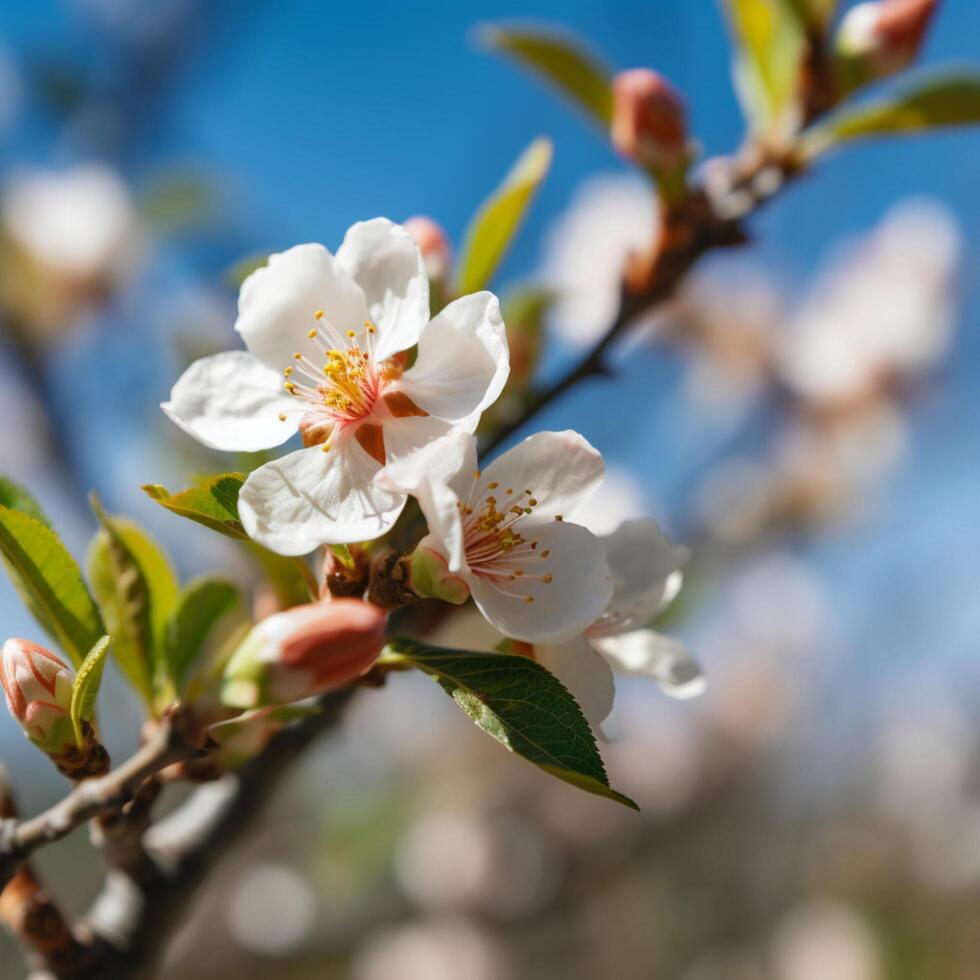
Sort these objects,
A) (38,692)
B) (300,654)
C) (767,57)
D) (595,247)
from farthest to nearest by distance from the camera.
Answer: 1. (595,247)
2. (767,57)
3. (38,692)
4. (300,654)

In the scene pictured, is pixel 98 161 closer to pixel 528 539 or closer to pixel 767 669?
pixel 528 539

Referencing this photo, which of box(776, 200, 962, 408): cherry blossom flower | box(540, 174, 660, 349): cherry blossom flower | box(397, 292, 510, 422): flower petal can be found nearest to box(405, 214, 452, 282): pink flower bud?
box(397, 292, 510, 422): flower petal

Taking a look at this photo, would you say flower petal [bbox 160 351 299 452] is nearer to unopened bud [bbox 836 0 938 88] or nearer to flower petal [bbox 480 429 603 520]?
flower petal [bbox 480 429 603 520]

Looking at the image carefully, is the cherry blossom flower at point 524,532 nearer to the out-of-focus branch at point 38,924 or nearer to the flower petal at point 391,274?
the flower petal at point 391,274

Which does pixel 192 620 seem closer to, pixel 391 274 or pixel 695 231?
pixel 391 274

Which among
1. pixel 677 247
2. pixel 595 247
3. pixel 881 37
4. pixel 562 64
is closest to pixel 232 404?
pixel 677 247

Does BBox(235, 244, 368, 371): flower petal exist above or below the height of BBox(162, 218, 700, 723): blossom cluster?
above

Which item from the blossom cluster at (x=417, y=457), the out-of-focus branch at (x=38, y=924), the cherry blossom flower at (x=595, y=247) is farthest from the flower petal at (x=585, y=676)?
the cherry blossom flower at (x=595, y=247)
